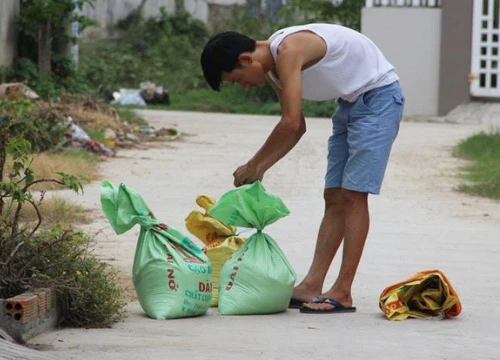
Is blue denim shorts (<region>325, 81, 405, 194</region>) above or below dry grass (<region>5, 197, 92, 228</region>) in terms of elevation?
above

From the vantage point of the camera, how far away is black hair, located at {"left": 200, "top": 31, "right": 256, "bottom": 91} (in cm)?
621

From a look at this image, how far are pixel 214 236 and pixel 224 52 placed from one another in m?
1.13

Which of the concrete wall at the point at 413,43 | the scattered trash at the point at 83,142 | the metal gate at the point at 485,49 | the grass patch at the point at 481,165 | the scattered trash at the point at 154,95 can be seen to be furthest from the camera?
the scattered trash at the point at 154,95

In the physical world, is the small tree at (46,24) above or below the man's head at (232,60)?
below

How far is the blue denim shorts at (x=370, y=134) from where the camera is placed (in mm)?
6344

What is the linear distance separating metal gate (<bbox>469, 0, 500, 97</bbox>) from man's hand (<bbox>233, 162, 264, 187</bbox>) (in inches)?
640

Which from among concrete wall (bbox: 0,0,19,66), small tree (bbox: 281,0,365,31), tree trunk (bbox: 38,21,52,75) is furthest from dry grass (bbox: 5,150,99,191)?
small tree (bbox: 281,0,365,31)

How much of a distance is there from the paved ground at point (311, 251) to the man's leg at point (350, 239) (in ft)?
0.49

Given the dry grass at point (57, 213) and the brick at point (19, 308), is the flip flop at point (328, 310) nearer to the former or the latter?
the brick at point (19, 308)

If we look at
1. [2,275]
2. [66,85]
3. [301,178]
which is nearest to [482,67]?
[66,85]

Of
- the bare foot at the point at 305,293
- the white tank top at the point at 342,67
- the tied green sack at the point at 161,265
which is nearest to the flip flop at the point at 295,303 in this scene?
the bare foot at the point at 305,293

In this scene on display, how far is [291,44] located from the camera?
6203 millimetres

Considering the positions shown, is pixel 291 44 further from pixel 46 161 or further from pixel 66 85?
pixel 66 85

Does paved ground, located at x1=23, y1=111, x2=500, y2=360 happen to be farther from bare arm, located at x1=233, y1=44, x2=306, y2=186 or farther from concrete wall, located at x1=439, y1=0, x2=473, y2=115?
concrete wall, located at x1=439, y1=0, x2=473, y2=115
